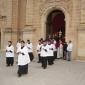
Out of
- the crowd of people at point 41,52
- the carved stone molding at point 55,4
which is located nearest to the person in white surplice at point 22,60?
the crowd of people at point 41,52

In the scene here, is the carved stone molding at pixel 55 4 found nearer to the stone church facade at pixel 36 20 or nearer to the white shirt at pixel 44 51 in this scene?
the stone church facade at pixel 36 20

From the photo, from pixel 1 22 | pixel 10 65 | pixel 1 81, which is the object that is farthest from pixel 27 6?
pixel 1 81

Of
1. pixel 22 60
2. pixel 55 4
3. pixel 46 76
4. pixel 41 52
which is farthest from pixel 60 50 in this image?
pixel 46 76

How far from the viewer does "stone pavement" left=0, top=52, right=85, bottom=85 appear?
1552 centimetres

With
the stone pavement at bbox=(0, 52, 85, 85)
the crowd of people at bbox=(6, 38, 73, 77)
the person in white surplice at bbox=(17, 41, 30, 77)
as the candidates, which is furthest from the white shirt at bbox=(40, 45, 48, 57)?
the person in white surplice at bbox=(17, 41, 30, 77)

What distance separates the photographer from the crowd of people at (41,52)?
57.7 feet

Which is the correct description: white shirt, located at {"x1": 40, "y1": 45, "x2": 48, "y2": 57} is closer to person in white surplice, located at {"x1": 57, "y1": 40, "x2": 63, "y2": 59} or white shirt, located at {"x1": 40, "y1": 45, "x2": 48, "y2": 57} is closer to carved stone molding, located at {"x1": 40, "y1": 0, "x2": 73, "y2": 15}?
person in white surplice, located at {"x1": 57, "y1": 40, "x2": 63, "y2": 59}

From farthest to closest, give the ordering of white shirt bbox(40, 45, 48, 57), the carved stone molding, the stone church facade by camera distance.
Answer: the carved stone molding
the stone church facade
white shirt bbox(40, 45, 48, 57)

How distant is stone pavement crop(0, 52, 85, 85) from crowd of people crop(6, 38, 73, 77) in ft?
1.87

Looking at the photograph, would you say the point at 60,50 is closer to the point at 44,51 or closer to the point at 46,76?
the point at 44,51

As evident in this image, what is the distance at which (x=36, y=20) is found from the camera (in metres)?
27.5

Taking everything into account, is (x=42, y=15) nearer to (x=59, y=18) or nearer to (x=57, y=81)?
Answer: (x=59, y=18)

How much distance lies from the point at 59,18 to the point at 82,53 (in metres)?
8.13

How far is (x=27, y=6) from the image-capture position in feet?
90.7
